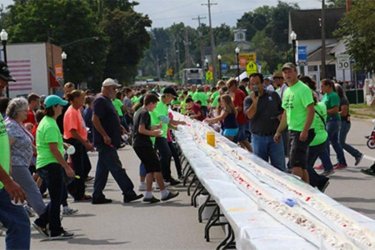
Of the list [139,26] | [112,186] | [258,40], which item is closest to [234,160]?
[112,186]

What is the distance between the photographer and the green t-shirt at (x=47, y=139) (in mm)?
10505

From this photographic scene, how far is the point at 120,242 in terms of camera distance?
400 inches

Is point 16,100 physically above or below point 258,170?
above

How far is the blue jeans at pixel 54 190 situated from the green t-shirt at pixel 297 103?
3303mm

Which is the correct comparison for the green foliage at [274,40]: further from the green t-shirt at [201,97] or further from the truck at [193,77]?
the green t-shirt at [201,97]

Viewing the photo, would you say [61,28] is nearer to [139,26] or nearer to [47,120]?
[139,26]

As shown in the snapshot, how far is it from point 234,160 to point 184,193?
380 cm

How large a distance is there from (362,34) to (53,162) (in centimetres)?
3562

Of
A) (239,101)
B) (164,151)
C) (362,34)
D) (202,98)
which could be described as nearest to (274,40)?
(362,34)

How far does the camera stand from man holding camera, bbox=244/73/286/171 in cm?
1271

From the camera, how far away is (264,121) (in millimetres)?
12711

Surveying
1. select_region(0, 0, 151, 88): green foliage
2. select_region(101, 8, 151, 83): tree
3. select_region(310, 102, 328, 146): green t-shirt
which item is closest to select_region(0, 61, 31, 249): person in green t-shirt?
select_region(310, 102, 328, 146): green t-shirt

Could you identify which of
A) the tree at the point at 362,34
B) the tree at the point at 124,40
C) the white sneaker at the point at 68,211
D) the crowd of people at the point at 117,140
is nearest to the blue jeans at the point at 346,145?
the crowd of people at the point at 117,140

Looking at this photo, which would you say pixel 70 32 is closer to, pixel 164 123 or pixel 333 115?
pixel 333 115
